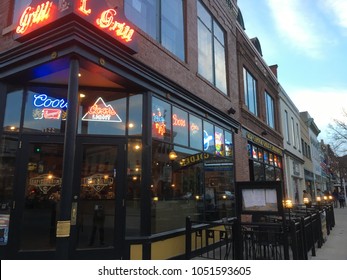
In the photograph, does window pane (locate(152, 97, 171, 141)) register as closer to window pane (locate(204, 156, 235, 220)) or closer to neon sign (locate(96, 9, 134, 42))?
neon sign (locate(96, 9, 134, 42))

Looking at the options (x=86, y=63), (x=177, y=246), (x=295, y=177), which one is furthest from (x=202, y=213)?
(x=295, y=177)

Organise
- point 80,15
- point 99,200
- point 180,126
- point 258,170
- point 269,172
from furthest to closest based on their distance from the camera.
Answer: point 269,172
point 258,170
point 180,126
point 99,200
point 80,15

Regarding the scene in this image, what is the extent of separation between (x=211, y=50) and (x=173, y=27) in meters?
2.71


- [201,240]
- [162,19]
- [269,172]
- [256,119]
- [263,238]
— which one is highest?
[162,19]

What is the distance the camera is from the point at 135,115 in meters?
7.57

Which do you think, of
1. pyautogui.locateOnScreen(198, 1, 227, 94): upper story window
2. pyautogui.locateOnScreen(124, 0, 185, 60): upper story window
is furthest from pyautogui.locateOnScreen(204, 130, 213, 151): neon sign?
pyautogui.locateOnScreen(124, 0, 185, 60): upper story window

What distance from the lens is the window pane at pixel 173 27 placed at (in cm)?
915

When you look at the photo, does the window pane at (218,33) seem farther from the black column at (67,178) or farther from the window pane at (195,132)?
the black column at (67,178)

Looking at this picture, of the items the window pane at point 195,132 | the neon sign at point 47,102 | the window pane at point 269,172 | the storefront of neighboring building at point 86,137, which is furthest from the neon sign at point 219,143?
the window pane at point 269,172

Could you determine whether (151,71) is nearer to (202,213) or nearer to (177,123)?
(177,123)

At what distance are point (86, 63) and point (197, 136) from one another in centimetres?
470

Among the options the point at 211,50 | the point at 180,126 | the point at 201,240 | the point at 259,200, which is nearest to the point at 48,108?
the point at 180,126

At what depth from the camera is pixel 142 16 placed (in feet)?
26.8

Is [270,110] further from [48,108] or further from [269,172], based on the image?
[48,108]
